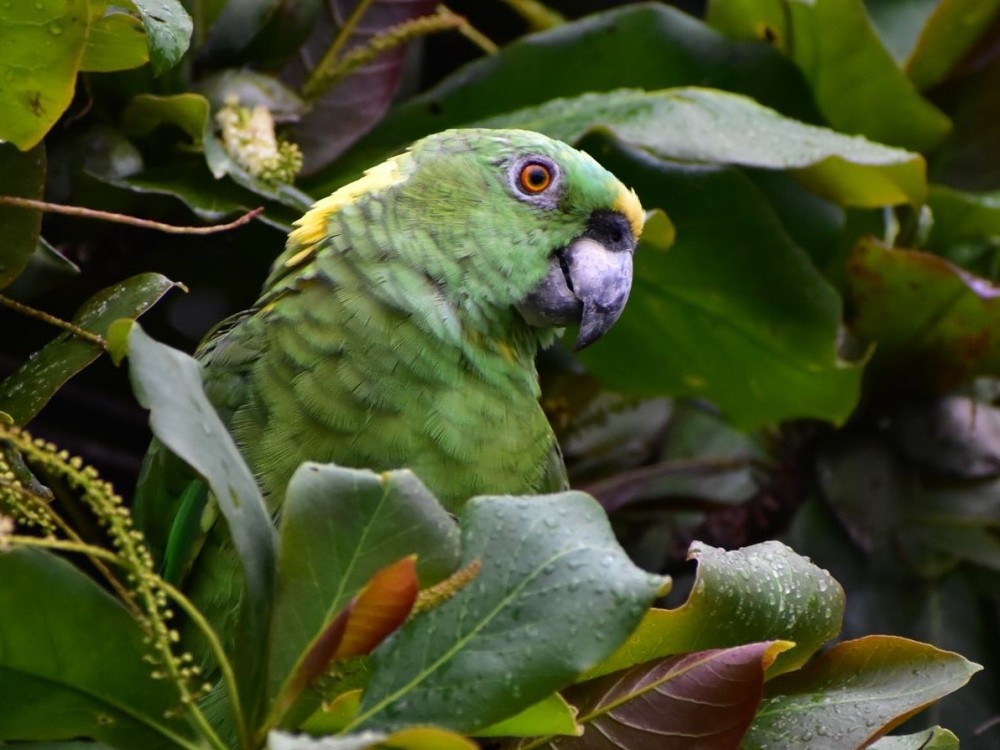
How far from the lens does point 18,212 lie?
1.04 m

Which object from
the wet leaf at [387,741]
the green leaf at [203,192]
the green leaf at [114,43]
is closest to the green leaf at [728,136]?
the green leaf at [203,192]

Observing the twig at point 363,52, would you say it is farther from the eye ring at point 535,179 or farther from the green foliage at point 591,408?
the eye ring at point 535,179

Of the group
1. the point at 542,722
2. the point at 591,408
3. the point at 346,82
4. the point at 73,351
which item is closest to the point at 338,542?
the point at 542,722

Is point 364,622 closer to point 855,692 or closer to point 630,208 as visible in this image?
point 855,692

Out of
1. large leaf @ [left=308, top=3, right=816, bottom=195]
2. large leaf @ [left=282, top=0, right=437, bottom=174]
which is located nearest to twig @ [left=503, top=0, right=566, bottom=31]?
large leaf @ [left=308, top=3, right=816, bottom=195]

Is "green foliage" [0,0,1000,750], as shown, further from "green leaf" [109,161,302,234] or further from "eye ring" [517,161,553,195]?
"eye ring" [517,161,553,195]

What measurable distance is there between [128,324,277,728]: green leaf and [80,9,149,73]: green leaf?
1.30 feet

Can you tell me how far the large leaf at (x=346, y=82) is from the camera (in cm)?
149

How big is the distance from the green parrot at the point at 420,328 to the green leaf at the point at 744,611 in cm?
28

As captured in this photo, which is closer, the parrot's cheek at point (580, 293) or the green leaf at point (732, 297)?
the parrot's cheek at point (580, 293)

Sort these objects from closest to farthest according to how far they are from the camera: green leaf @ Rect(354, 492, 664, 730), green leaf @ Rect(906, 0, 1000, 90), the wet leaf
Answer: the wet leaf
green leaf @ Rect(354, 492, 664, 730)
green leaf @ Rect(906, 0, 1000, 90)

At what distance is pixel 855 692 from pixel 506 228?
548 millimetres

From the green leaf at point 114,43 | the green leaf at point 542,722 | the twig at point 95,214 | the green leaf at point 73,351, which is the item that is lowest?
the green leaf at point 542,722

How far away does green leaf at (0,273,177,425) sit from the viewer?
3.22 feet
